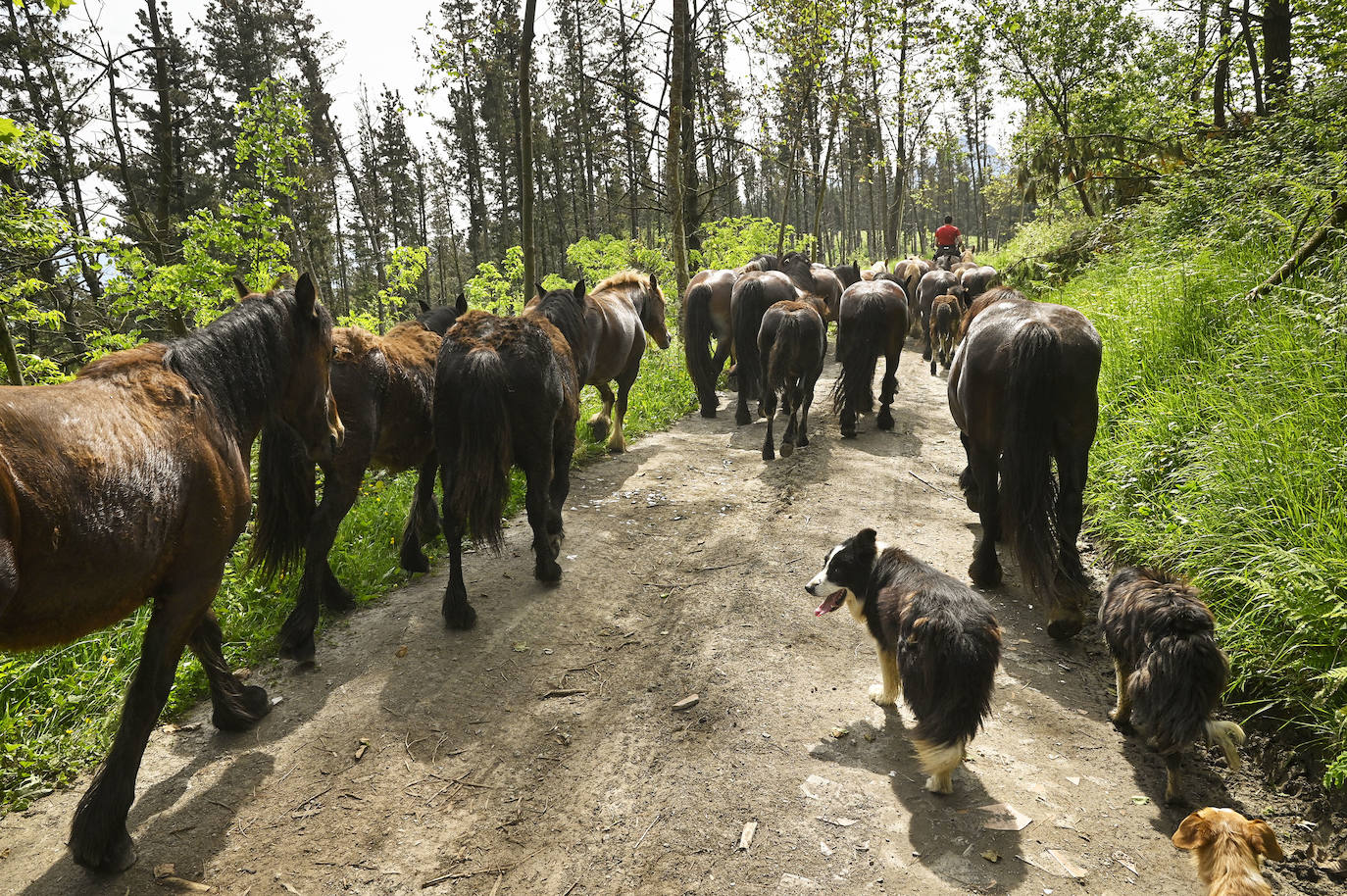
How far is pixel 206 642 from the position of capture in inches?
140

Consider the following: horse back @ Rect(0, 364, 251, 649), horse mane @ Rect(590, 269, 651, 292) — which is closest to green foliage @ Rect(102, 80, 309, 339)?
horse mane @ Rect(590, 269, 651, 292)

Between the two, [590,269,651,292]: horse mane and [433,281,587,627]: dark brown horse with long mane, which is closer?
[433,281,587,627]: dark brown horse with long mane

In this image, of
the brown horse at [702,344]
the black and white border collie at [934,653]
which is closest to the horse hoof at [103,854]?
the black and white border collie at [934,653]

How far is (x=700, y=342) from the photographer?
10.6 m

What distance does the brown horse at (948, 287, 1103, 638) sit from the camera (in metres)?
4.32

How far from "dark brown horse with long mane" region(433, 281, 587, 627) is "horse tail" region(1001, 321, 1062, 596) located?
3.12 metres

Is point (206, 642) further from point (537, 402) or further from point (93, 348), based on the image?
point (93, 348)

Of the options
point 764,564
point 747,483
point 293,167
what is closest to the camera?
point 764,564

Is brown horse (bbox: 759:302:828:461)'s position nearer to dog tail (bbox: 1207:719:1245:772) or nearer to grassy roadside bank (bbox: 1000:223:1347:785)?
grassy roadside bank (bbox: 1000:223:1347:785)

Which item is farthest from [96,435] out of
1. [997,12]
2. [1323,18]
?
[997,12]

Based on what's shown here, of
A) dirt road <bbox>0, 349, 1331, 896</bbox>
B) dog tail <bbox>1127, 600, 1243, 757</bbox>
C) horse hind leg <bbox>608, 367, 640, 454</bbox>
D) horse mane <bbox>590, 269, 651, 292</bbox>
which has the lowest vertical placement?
dirt road <bbox>0, 349, 1331, 896</bbox>

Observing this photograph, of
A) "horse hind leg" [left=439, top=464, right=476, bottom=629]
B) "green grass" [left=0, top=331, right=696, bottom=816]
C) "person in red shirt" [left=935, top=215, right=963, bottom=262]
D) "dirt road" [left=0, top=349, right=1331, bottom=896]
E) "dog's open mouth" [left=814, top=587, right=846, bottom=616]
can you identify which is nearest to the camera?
"dirt road" [left=0, top=349, right=1331, bottom=896]

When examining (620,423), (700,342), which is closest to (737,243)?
(700,342)

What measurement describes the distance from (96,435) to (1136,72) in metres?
19.0
